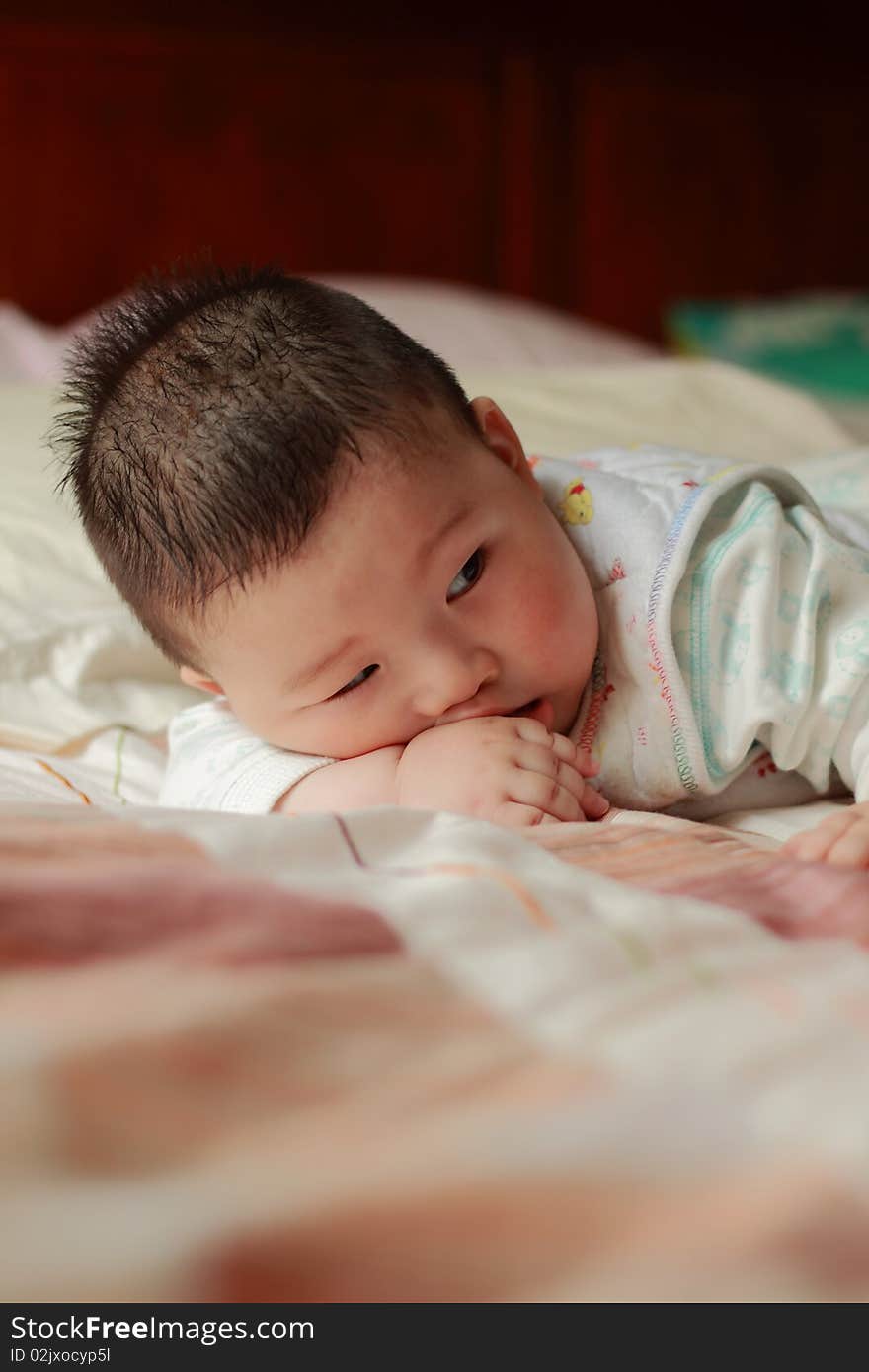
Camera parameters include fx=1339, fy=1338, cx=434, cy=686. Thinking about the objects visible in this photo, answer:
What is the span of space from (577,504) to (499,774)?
278mm

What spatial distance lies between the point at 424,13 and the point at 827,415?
50.5 inches

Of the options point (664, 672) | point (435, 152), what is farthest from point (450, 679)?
point (435, 152)

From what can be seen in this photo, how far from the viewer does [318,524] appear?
2.63ft

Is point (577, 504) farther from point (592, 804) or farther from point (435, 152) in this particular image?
point (435, 152)

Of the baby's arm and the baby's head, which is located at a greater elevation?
the baby's head

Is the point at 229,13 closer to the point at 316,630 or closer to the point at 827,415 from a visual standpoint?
the point at 827,415

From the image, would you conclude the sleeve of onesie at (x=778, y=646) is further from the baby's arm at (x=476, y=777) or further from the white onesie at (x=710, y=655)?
the baby's arm at (x=476, y=777)

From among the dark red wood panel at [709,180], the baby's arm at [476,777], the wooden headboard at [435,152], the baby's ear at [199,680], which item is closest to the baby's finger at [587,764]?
the baby's arm at [476,777]

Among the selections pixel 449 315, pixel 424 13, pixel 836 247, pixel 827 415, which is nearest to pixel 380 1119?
pixel 827 415

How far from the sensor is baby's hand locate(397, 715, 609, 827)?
2.68ft

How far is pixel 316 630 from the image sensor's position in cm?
82

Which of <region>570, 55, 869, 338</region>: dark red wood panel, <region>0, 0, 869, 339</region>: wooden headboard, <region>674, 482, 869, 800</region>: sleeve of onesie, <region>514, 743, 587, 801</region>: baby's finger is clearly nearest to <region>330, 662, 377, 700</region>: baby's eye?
<region>514, 743, 587, 801</region>: baby's finger

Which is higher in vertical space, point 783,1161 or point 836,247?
point 783,1161

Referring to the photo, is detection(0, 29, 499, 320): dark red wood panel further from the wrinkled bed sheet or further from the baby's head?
the wrinkled bed sheet
